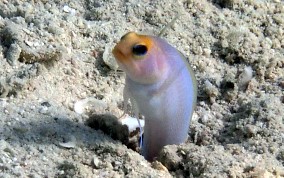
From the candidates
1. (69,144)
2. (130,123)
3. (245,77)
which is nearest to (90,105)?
(130,123)

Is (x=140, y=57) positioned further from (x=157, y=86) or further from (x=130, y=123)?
(x=130, y=123)

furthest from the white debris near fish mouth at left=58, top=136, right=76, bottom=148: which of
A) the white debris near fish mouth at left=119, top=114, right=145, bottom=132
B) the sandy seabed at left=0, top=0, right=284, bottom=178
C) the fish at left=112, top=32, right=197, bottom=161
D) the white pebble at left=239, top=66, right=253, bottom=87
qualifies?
the white pebble at left=239, top=66, right=253, bottom=87

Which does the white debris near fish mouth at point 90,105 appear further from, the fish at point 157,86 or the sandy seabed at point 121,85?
the fish at point 157,86

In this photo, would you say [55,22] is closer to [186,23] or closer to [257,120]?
[186,23]

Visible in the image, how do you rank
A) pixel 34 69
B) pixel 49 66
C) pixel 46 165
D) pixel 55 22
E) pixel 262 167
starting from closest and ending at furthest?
1. pixel 46 165
2. pixel 262 167
3. pixel 34 69
4. pixel 49 66
5. pixel 55 22

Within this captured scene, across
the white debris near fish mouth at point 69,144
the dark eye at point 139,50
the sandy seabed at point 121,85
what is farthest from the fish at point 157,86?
the white debris near fish mouth at point 69,144

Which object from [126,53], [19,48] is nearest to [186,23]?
[19,48]

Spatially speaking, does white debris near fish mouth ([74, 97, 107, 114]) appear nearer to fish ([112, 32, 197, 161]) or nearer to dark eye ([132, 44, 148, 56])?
fish ([112, 32, 197, 161])
